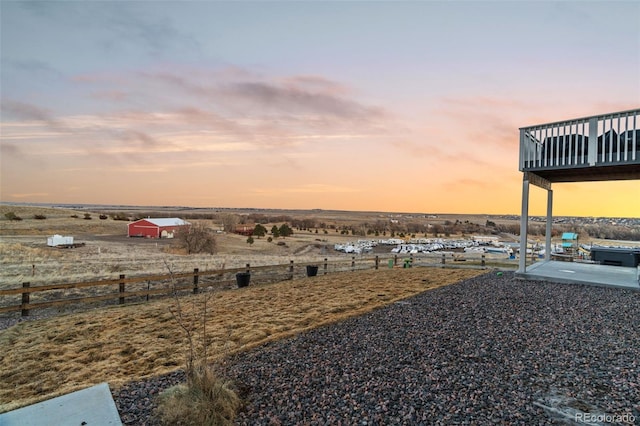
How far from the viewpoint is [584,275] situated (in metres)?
10.9

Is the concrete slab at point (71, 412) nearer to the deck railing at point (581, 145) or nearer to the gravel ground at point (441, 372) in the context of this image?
the gravel ground at point (441, 372)

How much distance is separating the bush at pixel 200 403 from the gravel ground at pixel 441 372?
156mm

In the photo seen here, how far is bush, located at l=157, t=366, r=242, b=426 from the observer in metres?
3.14

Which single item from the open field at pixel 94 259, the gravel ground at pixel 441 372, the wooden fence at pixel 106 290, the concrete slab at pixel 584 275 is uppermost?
the concrete slab at pixel 584 275

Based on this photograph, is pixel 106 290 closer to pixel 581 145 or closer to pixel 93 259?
pixel 93 259

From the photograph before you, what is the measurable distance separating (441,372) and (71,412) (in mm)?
4194

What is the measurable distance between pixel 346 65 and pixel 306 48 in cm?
229

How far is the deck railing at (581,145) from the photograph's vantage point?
364 inches

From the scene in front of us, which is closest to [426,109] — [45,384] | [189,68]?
[189,68]

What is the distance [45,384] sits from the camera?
4.31 metres

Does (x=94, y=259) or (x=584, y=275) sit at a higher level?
(x=584, y=275)

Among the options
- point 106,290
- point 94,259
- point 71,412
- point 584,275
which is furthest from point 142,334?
point 94,259

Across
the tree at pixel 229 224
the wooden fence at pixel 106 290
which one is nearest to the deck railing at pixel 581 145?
the wooden fence at pixel 106 290

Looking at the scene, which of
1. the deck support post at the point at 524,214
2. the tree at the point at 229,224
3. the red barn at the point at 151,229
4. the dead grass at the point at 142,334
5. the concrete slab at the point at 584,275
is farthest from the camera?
the tree at the point at 229,224
